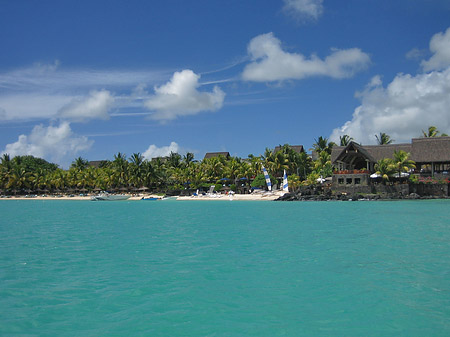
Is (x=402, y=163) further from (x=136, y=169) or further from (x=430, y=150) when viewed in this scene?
(x=136, y=169)

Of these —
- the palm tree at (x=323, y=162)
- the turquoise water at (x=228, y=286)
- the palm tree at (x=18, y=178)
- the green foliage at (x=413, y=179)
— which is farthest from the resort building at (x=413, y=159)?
the palm tree at (x=18, y=178)

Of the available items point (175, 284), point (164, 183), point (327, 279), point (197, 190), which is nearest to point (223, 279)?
point (175, 284)

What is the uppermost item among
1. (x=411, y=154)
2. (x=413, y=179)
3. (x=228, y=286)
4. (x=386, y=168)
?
(x=411, y=154)

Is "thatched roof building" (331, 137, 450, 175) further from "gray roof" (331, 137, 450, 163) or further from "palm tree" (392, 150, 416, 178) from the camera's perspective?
"palm tree" (392, 150, 416, 178)

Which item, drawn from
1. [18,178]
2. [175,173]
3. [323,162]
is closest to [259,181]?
[323,162]

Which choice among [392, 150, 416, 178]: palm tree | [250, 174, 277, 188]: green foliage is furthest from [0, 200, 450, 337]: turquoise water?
[250, 174, 277, 188]: green foliage

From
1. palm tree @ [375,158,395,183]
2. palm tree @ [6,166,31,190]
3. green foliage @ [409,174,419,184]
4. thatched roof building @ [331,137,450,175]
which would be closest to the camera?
palm tree @ [375,158,395,183]

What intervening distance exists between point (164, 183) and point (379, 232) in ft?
189

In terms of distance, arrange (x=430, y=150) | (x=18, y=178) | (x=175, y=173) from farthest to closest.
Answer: (x=18, y=178)
(x=175, y=173)
(x=430, y=150)

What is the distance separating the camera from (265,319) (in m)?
7.60

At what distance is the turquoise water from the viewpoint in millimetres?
7355

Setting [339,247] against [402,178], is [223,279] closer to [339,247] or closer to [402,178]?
[339,247]

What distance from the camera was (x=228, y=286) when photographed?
9.85 metres

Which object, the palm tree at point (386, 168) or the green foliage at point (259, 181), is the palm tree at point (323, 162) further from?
the palm tree at point (386, 168)
